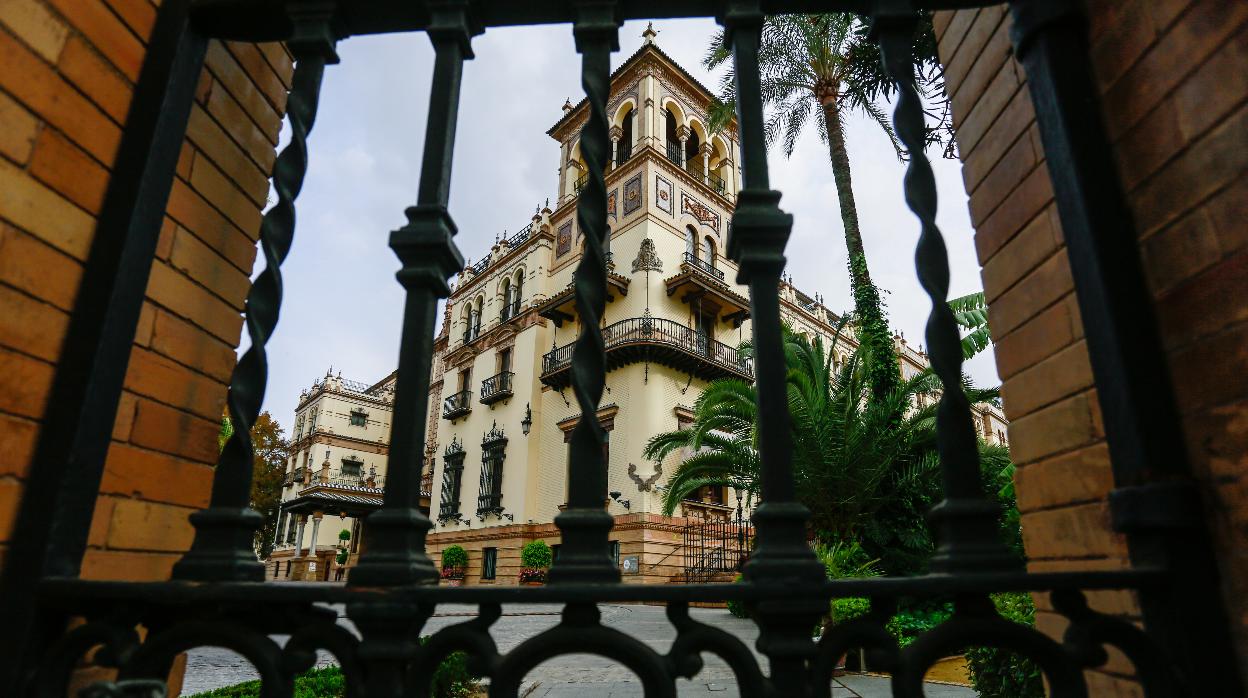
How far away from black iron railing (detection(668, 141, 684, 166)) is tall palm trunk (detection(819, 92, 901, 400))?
854 centimetres

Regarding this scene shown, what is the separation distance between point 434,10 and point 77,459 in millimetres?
1222

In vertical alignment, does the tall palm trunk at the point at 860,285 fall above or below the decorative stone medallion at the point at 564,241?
below

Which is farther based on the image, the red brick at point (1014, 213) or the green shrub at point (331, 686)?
the green shrub at point (331, 686)

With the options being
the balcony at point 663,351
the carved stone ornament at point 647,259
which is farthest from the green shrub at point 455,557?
the carved stone ornament at point 647,259

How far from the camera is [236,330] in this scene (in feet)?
6.44

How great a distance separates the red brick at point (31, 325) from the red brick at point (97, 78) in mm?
493

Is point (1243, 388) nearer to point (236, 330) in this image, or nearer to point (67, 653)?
point (67, 653)

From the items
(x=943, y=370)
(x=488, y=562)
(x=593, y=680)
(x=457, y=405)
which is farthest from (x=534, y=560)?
(x=943, y=370)

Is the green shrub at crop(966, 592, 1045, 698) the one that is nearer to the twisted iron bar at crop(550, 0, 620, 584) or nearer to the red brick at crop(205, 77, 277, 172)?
the twisted iron bar at crop(550, 0, 620, 584)

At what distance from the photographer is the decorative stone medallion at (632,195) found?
21719 millimetres

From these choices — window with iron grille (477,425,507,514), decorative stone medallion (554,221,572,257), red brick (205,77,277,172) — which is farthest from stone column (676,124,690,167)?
red brick (205,77,277,172)

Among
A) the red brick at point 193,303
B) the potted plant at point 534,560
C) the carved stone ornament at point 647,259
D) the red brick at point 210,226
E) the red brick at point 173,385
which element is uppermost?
the carved stone ornament at point 647,259

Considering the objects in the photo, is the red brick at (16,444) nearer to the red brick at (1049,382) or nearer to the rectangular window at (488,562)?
the red brick at (1049,382)

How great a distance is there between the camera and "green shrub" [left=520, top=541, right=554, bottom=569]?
19219mm
